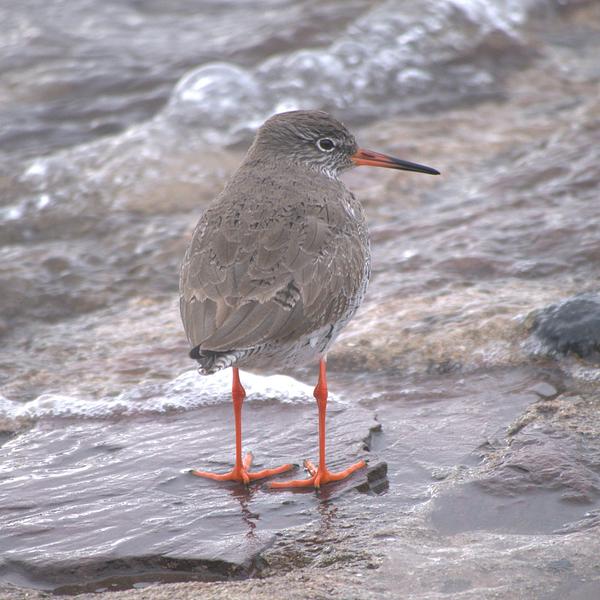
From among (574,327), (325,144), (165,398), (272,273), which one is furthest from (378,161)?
(165,398)

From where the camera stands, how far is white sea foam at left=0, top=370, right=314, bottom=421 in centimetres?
703

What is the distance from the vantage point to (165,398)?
713 cm

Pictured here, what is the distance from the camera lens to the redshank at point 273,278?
18.6 ft

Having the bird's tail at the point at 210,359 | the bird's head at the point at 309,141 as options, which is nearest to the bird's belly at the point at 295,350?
the bird's tail at the point at 210,359

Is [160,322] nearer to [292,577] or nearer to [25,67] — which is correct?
[292,577]

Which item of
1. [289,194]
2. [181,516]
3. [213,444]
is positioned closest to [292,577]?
[181,516]

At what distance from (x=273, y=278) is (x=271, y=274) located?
0.03 meters

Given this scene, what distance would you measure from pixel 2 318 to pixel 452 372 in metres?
4.18

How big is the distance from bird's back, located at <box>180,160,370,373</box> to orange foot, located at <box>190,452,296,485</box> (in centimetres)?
59

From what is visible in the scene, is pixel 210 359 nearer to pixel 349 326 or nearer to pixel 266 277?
pixel 266 277

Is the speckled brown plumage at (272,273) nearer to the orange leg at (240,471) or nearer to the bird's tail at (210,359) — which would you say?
the bird's tail at (210,359)

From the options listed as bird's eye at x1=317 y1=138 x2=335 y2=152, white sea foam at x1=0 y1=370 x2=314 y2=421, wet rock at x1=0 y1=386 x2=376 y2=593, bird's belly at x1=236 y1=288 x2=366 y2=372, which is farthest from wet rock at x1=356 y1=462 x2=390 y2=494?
bird's eye at x1=317 y1=138 x2=335 y2=152

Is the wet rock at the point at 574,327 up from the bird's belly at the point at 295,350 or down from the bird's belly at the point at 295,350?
down

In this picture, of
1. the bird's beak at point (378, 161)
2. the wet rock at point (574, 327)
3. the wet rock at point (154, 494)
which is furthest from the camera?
the bird's beak at point (378, 161)
